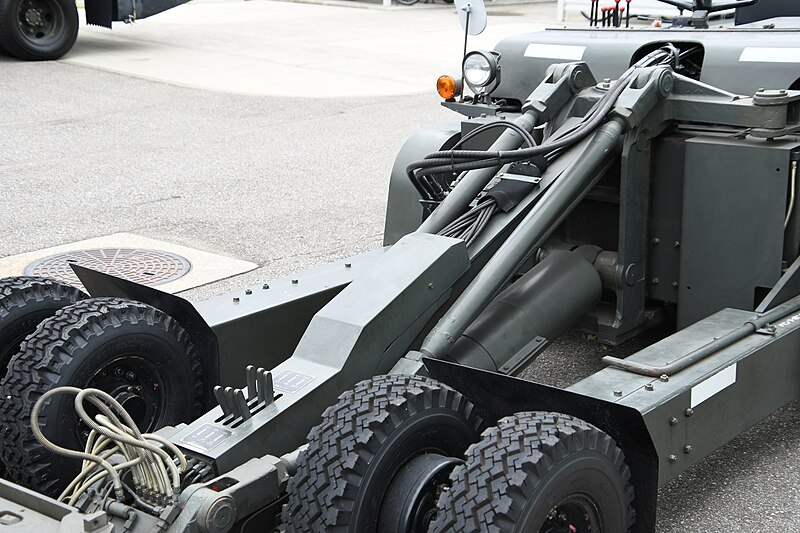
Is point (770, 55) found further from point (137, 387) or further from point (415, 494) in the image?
point (137, 387)

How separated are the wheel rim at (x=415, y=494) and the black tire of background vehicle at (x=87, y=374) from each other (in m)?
1.07

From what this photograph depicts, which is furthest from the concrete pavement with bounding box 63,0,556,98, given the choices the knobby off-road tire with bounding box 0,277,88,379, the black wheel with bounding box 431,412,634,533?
the black wheel with bounding box 431,412,634,533

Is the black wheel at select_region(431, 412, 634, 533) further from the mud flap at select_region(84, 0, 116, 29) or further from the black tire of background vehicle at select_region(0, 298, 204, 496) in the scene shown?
the mud flap at select_region(84, 0, 116, 29)

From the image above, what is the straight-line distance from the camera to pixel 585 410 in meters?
3.09

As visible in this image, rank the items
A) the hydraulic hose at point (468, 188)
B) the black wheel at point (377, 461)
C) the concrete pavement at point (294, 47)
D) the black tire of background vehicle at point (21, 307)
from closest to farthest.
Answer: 1. the black wheel at point (377, 461)
2. the black tire of background vehicle at point (21, 307)
3. the hydraulic hose at point (468, 188)
4. the concrete pavement at point (294, 47)

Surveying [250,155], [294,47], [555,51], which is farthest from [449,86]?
[294,47]

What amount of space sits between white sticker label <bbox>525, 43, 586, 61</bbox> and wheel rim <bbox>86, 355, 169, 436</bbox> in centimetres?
234

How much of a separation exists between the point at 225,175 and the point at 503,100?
4.28 metres

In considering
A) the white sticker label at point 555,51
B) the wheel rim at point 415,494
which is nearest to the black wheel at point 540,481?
the wheel rim at point 415,494

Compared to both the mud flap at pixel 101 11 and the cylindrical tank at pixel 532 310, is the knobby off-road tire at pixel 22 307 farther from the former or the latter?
the mud flap at pixel 101 11

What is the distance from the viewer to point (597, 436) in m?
2.93

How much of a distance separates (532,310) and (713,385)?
0.80m

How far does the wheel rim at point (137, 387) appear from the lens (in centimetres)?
359

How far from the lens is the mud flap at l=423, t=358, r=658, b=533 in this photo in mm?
3066
